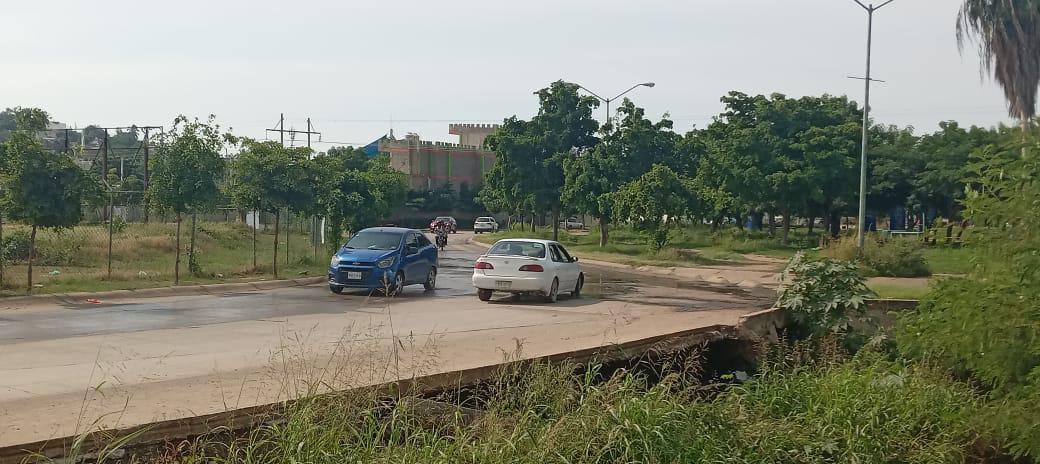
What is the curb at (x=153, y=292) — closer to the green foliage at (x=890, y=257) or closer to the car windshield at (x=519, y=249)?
the car windshield at (x=519, y=249)

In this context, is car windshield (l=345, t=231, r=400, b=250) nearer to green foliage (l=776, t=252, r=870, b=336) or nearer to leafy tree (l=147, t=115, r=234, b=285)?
leafy tree (l=147, t=115, r=234, b=285)

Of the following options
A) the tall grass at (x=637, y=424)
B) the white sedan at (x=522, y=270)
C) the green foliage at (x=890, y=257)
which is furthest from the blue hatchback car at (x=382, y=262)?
the green foliage at (x=890, y=257)

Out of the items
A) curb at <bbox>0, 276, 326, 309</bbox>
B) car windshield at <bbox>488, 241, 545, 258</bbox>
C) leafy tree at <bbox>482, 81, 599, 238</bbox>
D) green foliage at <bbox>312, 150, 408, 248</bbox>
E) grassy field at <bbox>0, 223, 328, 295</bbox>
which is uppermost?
leafy tree at <bbox>482, 81, 599, 238</bbox>

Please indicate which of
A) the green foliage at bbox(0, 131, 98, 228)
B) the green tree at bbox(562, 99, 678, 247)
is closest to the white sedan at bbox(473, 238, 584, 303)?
the green foliage at bbox(0, 131, 98, 228)

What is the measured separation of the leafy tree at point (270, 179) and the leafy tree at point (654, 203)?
17.3 m

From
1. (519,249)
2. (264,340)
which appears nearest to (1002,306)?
(264,340)

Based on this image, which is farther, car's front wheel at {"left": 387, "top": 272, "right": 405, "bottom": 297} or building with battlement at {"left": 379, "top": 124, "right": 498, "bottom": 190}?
building with battlement at {"left": 379, "top": 124, "right": 498, "bottom": 190}

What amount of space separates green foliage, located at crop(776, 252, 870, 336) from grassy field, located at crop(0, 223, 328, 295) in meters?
14.5

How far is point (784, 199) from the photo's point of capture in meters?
48.0

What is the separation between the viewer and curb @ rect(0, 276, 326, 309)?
1922cm

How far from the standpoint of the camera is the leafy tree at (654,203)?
133ft

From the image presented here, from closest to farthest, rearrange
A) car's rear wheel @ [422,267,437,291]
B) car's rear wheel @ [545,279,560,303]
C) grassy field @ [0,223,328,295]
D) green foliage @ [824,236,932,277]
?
car's rear wheel @ [545,279,560,303] → grassy field @ [0,223,328,295] → car's rear wheel @ [422,267,437,291] → green foliage @ [824,236,932,277]

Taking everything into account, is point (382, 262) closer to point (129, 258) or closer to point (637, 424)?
point (129, 258)

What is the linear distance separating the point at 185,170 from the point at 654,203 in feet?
71.4
